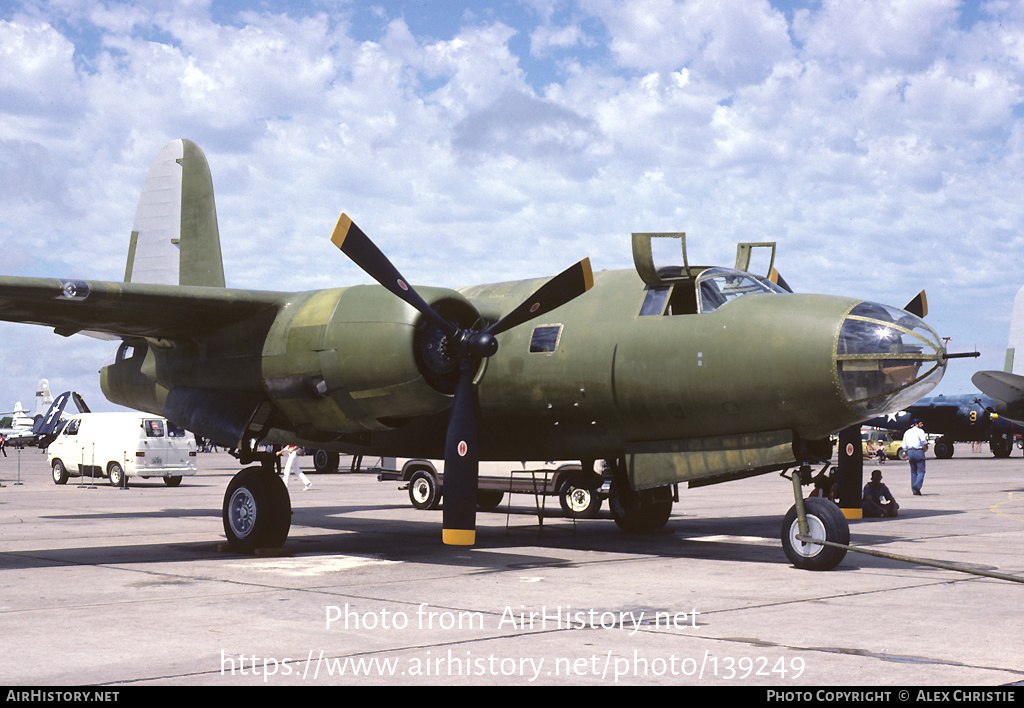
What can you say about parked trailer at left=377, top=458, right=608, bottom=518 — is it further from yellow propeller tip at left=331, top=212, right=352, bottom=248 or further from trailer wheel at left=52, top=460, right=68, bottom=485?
trailer wheel at left=52, top=460, right=68, bottom=485

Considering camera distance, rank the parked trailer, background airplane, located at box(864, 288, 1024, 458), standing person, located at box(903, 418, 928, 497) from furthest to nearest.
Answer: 1. background airplane, located at box(864, 288, 1024, 458)
2. standing person, located at box(903, 418, 928, 497)
3. the parked trailer

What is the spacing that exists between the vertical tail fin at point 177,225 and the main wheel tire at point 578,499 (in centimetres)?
856

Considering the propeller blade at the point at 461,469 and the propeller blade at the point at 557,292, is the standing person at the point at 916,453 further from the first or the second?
the propeller blade at the point at 461,469

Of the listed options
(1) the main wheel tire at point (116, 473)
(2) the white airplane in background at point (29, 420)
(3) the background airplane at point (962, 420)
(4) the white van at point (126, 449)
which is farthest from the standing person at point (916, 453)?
(2) the white airplane in background at point (29, 420)

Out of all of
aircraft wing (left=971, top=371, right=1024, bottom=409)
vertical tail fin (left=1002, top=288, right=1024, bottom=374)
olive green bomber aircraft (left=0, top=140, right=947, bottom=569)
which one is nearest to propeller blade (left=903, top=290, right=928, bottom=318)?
olive green bomber aircraft (left=0, top=140, right=947, bottom=569)

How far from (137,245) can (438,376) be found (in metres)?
9.78

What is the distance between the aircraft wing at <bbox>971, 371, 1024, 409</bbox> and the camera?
30.1 m

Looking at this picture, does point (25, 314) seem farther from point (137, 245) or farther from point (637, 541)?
point (637, 541)

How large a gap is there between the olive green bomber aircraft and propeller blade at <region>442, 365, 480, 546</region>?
24 mm

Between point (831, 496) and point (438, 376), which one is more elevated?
point (438, 376)

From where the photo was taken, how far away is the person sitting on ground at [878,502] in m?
21.1

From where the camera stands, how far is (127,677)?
6.57 m

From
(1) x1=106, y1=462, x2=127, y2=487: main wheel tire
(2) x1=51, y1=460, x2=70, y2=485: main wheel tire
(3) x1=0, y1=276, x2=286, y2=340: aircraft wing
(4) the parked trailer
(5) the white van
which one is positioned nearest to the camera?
(3) x1=0, y1=276, x2=286, y2=340: aircraft wing

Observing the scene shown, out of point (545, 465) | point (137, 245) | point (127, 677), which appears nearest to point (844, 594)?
point (127, 677)
